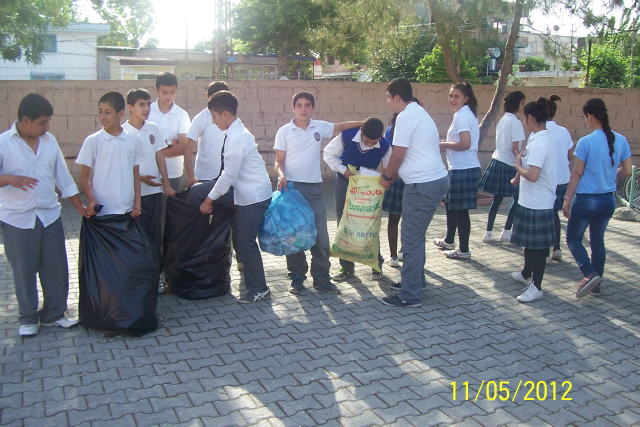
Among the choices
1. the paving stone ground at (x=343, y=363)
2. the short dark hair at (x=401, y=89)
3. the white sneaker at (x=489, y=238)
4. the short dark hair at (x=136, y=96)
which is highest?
the short dark hair at (x=401, y=89)

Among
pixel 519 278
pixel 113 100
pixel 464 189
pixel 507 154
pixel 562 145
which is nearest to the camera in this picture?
pixel 113 100

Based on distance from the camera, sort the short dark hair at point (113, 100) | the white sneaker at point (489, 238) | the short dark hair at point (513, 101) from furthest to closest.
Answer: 1. the white sneaker at point (489, 238)
2. the short dark hair at point (513, 101)
3. the short dark hair at point (113, 100)

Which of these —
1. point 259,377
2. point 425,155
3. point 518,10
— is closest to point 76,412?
point 259,377

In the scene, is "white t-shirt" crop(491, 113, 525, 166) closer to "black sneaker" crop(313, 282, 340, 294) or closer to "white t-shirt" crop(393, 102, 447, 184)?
"white t-shirt" crop(393, 102, 447, 184)

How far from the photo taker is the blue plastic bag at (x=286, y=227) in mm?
4645

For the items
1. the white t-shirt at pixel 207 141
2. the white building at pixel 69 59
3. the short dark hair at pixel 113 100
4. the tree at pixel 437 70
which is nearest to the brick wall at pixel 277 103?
the white t-shirt at pixel 207 141

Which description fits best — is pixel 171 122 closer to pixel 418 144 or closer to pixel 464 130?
pixel 418 144

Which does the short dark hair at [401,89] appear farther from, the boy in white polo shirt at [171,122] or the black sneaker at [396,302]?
the boy in white polo shirt at [171,122]

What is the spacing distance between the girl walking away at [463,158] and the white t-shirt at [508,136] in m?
0.56

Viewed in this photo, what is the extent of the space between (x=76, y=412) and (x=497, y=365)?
254cm

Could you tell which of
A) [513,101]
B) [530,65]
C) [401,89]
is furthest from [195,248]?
[530,65]

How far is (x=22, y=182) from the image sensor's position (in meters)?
3.66

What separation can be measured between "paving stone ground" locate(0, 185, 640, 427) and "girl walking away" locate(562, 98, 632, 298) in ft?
1.26

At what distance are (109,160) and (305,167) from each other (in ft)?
5.30
